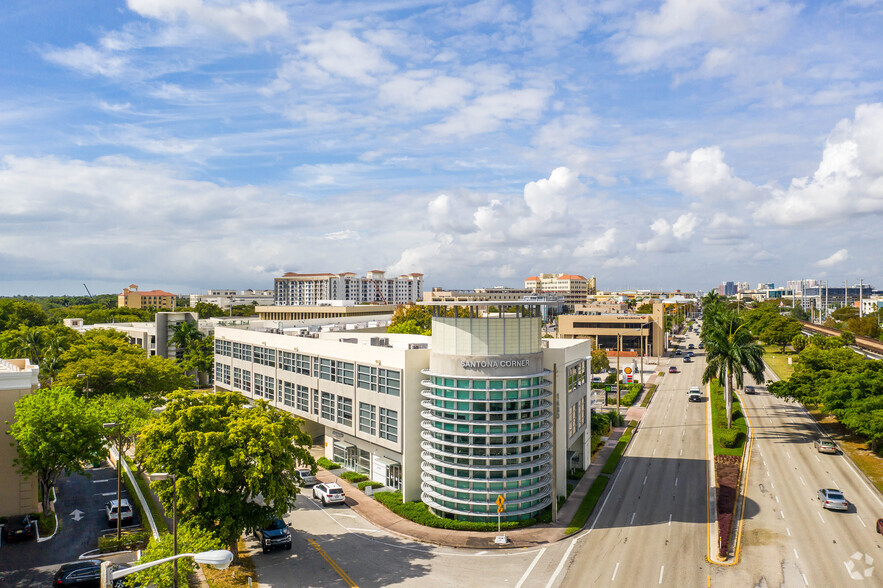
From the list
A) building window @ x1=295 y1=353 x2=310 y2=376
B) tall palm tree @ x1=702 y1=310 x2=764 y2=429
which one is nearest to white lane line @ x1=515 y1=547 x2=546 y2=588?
building window @ x1=295 y1=353 x2=310 y2=376

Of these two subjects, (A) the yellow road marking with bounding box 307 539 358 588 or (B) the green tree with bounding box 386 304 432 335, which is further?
(B) the green tree with bounding box 386 304 432 335

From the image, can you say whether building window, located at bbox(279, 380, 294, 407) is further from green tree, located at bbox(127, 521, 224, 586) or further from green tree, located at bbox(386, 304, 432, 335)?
green tree, located at bbox(127, 521, 224, 586)

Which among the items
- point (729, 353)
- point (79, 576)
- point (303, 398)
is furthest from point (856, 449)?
point (79, 576)

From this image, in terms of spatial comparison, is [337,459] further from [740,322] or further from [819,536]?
[740,322]

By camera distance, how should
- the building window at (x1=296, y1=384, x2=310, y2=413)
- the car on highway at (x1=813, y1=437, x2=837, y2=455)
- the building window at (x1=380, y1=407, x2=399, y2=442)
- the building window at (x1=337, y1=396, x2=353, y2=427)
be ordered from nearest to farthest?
the building window at (x1=380, y1=407, x2=399, y2=442), the building window at (x1=337, y1=396, x2=353, y2=427), the car on highway at (x1=813, y1=437, x2=837, y2=455), the building window at (x1=296, y1=384, x2=310, y2=413)

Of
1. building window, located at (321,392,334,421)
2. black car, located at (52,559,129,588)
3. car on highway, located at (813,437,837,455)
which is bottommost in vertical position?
black car, located at (52,559,129,588)

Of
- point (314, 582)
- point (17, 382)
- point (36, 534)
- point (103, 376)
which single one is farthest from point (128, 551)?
point (103, 376)

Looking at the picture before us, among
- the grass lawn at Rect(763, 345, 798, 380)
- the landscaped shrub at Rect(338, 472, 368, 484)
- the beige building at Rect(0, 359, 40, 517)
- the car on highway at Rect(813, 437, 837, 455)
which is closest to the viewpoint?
the beige building at Rect(0, 359, 40, 517)
